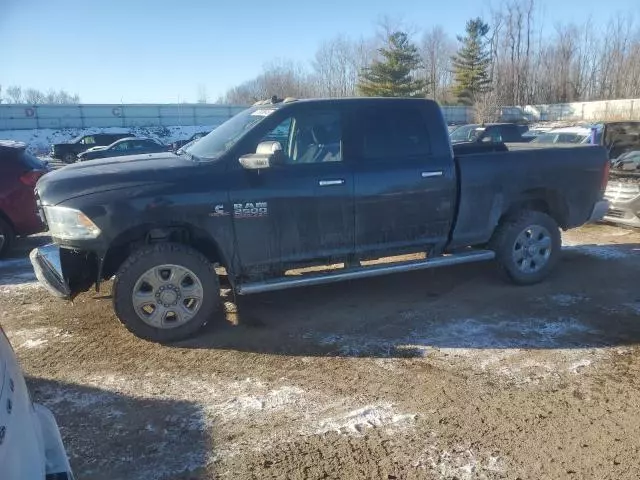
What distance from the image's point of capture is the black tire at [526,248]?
18.6 ft

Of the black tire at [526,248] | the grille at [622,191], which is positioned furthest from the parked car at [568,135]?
the black tire at [526,248]

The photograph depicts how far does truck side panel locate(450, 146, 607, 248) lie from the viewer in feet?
17.6

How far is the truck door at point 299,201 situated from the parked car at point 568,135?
8470 mm

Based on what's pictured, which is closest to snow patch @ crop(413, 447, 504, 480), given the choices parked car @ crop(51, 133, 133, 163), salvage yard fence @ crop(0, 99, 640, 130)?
parked car @ crop(51, 133, 133, 163)

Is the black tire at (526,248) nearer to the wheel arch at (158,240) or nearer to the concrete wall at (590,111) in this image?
the wheel arch at (158,240)

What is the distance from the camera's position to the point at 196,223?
441 cm

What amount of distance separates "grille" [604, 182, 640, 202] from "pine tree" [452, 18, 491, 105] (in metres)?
52.0

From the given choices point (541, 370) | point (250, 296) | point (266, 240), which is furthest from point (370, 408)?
point (250, 296)

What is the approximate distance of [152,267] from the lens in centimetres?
434

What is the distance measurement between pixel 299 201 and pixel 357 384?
5.65ft

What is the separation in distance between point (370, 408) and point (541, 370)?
142 cm

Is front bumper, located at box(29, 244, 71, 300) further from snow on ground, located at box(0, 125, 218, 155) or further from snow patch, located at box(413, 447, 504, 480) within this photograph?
snow on ground, located at box(0, 125, 218, 155)

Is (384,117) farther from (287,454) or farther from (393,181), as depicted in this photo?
(287,454)

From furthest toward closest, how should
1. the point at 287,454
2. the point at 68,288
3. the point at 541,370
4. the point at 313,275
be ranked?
the point at 313,275, the point at 68,288, the point at 541,370, the point at 287,454
